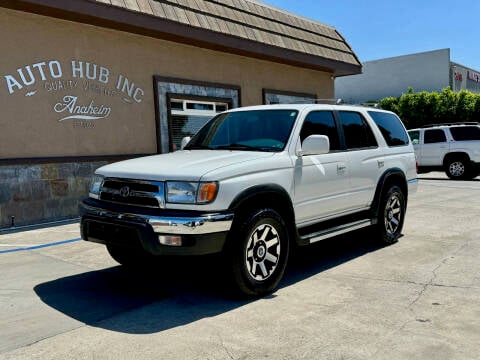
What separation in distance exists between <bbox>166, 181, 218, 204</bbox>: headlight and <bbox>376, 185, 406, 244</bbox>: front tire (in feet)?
10.5

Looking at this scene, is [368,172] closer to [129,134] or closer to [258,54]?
[129,134]

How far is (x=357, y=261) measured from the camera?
225 inches

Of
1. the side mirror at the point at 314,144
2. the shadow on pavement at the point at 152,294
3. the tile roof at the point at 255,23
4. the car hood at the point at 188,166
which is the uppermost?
the tile roof at the point at 255,23

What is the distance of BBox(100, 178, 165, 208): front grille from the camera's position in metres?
4.12

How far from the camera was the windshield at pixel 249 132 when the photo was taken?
504cm

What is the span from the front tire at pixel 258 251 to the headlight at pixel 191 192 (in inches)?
16.3

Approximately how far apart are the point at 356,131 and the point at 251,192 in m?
2.44

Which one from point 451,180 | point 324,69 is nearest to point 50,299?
point 324,69

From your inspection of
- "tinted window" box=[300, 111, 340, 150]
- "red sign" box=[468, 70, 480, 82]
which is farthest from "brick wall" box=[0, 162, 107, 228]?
"red sign" box=[468, 70, 480, 82]

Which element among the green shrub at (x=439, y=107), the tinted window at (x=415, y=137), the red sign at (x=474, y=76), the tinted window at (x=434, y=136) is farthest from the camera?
the red sign at (x=474, y=76)

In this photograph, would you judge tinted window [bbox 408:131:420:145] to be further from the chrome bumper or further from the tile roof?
the chrome bumper

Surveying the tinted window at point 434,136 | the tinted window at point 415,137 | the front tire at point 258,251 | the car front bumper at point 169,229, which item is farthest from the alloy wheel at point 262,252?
the tinted window at point 415,137

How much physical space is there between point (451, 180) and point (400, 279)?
13.1 metres

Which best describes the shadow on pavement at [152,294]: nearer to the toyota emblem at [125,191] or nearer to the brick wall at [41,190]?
the toyota emblem at [125,191]
